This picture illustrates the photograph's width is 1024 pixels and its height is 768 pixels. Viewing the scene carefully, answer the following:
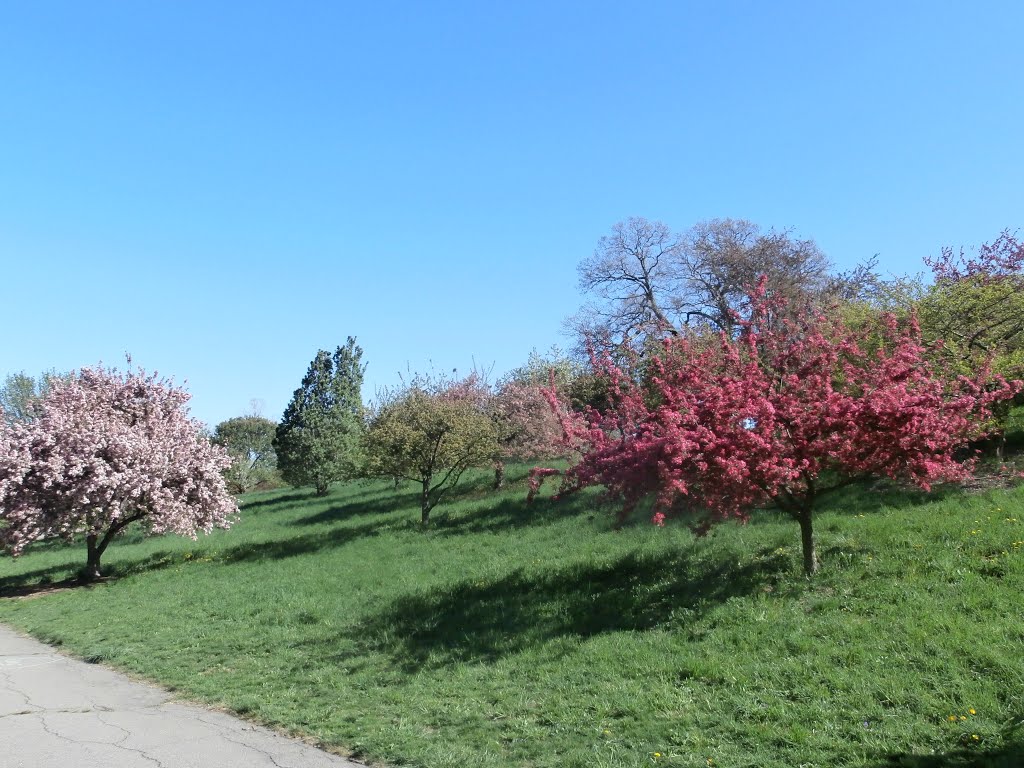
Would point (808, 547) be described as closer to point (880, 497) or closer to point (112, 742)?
point (880, 497)

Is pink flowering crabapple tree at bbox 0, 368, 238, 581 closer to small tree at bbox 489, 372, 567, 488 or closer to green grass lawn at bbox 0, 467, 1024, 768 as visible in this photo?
green grass lawn at bbox 0, 467, 1024, 768

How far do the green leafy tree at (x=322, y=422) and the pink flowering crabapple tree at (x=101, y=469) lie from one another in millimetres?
12465

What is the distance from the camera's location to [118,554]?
2495cm

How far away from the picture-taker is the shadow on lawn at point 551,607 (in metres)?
9.41

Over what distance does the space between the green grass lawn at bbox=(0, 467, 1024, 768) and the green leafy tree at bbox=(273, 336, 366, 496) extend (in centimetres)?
1895

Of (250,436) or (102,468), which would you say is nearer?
(102,468)

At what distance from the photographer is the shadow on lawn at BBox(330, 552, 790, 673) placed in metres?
9.41

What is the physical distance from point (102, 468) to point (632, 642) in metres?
16.0

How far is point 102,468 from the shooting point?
18.7m

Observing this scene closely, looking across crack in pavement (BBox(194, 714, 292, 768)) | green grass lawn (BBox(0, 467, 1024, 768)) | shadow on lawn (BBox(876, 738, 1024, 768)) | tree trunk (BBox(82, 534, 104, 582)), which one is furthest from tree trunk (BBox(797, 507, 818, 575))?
tree trunk (BBox(82, 534, 104, 582))

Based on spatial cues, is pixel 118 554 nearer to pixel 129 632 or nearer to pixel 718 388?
pixel 129 632

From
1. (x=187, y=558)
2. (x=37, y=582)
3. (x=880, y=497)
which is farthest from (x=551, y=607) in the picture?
(x=37, y=582)

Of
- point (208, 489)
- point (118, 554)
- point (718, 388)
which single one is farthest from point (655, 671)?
point (118, 554)

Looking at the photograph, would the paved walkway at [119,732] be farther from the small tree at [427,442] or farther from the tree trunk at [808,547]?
the small tree at [427,442]
